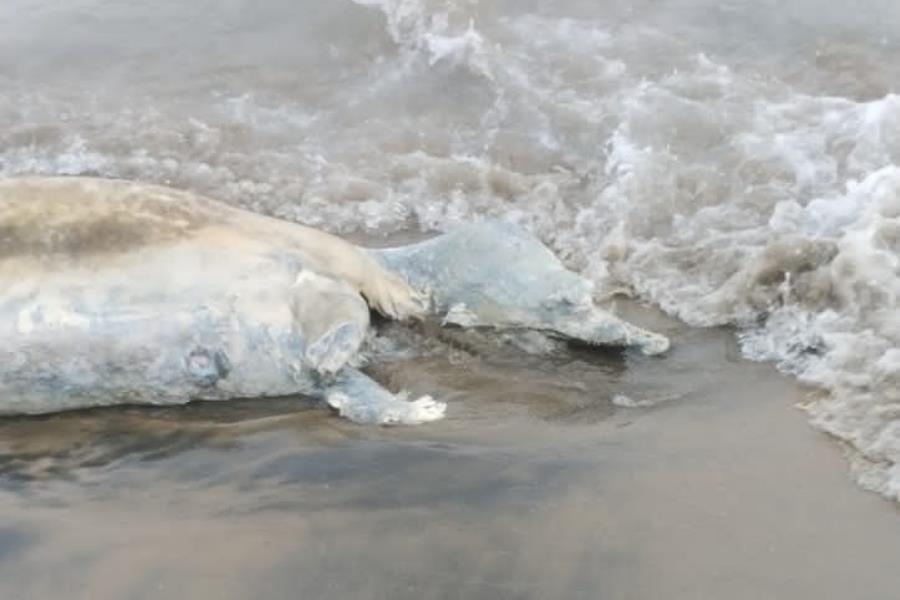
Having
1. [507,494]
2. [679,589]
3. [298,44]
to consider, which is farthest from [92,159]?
[679,589]

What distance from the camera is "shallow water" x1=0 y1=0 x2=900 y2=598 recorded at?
A: 11.4 feet

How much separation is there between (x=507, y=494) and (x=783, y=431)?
109cm

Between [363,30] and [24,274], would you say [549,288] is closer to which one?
[24,274]

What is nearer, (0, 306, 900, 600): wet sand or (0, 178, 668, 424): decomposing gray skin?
(0, 306, 900, 600): wet sand

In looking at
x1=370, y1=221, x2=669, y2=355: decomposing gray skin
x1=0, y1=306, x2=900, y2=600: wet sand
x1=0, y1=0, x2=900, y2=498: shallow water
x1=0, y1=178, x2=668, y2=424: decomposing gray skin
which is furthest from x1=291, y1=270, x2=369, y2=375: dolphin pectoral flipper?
x1=0, y1=0, x2=900, y2=498: shallow water

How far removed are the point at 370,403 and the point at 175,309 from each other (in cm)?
85

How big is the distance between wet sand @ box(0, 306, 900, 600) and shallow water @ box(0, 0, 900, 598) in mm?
12

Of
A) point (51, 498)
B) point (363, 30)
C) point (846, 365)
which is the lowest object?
point (51, 498)

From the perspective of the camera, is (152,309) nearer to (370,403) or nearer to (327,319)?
(327,319)

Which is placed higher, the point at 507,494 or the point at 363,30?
the point at 363,30

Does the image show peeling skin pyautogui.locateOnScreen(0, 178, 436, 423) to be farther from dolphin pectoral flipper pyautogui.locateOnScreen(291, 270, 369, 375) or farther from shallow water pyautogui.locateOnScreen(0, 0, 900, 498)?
shallow water pyautogui.locateOnScreen(0, 0, 900, 498)

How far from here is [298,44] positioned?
29.3 ft

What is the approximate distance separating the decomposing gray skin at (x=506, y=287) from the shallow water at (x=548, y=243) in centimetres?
11

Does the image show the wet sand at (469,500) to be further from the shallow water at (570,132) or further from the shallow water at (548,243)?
the shallow water at (570,132)
